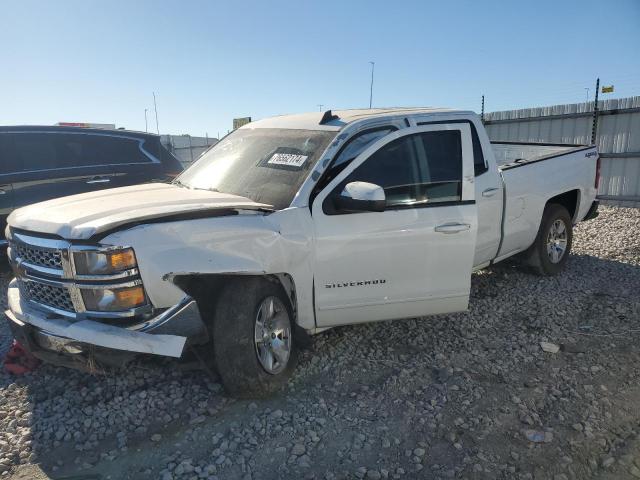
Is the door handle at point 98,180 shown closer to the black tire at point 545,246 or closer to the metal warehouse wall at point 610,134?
the black tire at point 545,246

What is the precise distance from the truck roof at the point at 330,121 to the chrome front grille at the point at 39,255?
212 cm

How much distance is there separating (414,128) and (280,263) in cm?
165

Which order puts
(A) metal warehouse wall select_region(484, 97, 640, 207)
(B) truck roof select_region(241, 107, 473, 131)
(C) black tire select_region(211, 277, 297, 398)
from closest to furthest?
(C) black tire select_region(211, 277, 297, 398) < (B) truck roof select_region(241, 107, 473, 131) < (A) metal warehouse wall select_region(484, 97, 640, 207)

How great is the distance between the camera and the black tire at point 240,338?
3.19 meters

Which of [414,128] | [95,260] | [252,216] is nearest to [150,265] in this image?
[95,260]

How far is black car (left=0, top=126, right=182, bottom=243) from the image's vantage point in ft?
21.2

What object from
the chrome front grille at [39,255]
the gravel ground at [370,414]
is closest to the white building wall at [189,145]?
the gravel ground at [370,414]

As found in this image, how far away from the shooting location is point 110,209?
3.14 m

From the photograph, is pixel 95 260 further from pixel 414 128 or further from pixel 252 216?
pixel 414 128

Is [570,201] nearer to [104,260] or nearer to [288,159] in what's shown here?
[288,159]

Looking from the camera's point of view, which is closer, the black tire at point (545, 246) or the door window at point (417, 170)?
the door window at point (417, 170)

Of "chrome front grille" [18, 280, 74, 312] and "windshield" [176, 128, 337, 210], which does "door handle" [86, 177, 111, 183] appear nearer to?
"windshield" [176, 128, 337, 210]

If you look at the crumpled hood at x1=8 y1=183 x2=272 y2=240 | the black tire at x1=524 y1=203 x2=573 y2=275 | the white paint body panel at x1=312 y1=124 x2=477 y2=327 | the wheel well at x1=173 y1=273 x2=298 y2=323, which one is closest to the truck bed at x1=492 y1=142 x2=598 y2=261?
the black tire at x1=524 y1=203 x2=573 y2=275

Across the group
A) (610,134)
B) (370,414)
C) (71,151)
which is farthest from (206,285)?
(610,134)
